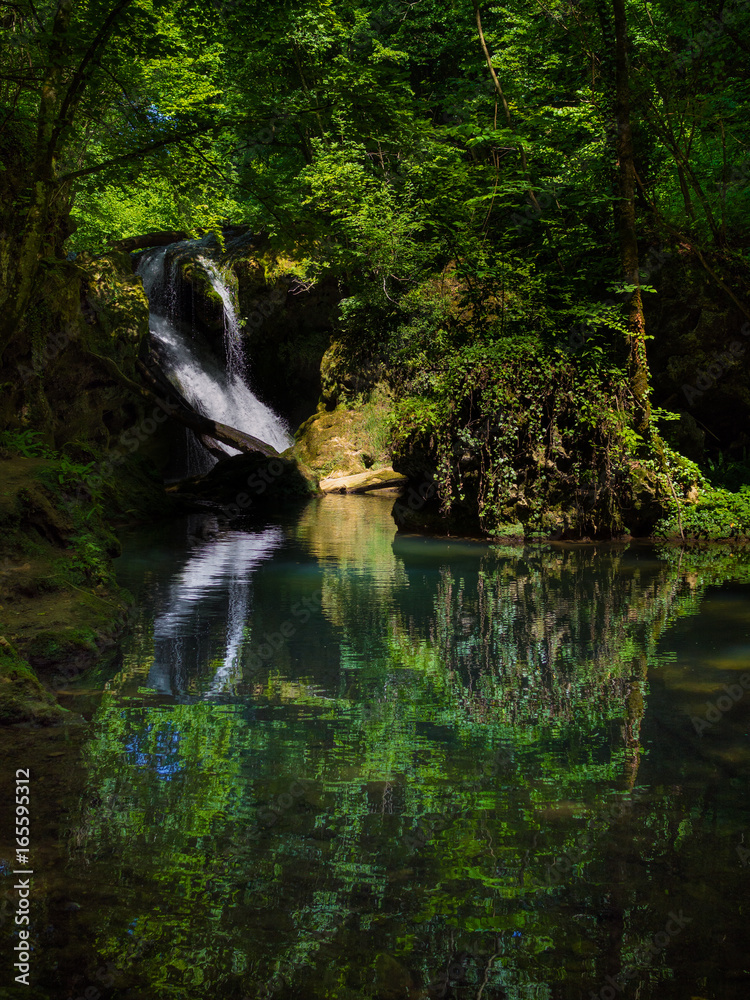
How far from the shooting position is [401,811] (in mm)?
3605

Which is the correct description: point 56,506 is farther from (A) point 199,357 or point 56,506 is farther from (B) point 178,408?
(A) point 199,357

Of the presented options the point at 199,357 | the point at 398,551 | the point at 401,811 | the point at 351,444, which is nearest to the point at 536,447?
the point at 398,551

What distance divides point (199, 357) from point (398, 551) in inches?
551

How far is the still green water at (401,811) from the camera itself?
255cm

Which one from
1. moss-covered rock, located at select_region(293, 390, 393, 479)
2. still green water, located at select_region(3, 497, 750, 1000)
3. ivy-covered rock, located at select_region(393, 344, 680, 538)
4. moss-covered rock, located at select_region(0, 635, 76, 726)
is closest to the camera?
still green water, located at select_region(3, 497, 750, 1000)

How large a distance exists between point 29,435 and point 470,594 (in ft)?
16.3

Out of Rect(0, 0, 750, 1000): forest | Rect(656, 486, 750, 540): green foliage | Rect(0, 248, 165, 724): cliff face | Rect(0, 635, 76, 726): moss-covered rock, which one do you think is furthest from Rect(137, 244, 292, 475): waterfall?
Rect(0, 635, 76, 726): moss-covered rock

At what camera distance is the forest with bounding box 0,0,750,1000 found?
9.33 feet

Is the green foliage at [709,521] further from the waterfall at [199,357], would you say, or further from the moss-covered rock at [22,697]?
the waterfall at [199,357]

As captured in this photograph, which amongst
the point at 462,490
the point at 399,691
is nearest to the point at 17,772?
the point at 399,691

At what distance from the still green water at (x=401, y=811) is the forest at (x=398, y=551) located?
0.02m

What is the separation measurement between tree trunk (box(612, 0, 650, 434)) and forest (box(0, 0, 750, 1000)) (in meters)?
0.05

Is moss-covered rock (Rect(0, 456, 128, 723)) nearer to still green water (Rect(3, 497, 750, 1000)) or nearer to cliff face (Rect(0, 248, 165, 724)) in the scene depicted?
cliff face (Rect(0, 248, 165, 724))

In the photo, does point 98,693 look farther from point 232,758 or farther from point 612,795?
point 612,795
